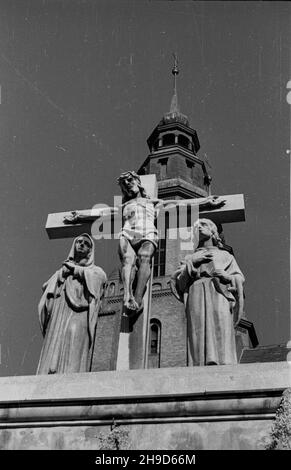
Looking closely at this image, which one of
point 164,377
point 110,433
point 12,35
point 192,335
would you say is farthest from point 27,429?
point 12,35

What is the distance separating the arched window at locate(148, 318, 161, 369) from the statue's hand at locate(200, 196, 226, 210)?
134 feet

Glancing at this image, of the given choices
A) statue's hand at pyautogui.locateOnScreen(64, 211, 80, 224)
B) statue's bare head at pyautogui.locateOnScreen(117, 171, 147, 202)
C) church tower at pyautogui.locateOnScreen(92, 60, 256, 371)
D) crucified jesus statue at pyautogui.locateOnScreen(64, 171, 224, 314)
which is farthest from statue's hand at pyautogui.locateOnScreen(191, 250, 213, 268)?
church tower at pyautogui.locateOnScreen(92, 60, 256, 371)

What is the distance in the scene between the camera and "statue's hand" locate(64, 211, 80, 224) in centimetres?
924

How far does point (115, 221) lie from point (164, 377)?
3442 millimetres

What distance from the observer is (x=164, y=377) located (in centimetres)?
599

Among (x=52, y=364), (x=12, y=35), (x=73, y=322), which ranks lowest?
(x=52, y=364)

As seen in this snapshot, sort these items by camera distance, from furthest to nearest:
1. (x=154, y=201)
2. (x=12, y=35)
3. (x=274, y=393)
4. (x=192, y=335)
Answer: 1. (x=12, y=35)
2. (x=154, y=201)
3. (x=192, y=335)
4. (x=274, y=393)

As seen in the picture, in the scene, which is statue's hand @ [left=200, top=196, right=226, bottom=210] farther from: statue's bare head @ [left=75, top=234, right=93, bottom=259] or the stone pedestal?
the stone pedestal

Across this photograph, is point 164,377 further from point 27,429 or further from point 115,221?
point 115,221

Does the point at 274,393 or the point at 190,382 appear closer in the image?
the point at 274,393

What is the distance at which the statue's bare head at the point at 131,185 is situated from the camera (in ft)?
28.8

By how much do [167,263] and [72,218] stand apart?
39.7 metres

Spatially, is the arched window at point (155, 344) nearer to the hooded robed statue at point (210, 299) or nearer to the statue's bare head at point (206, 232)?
the statue's bare head at point (206, 232)

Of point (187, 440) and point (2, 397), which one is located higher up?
point (2, 397)
